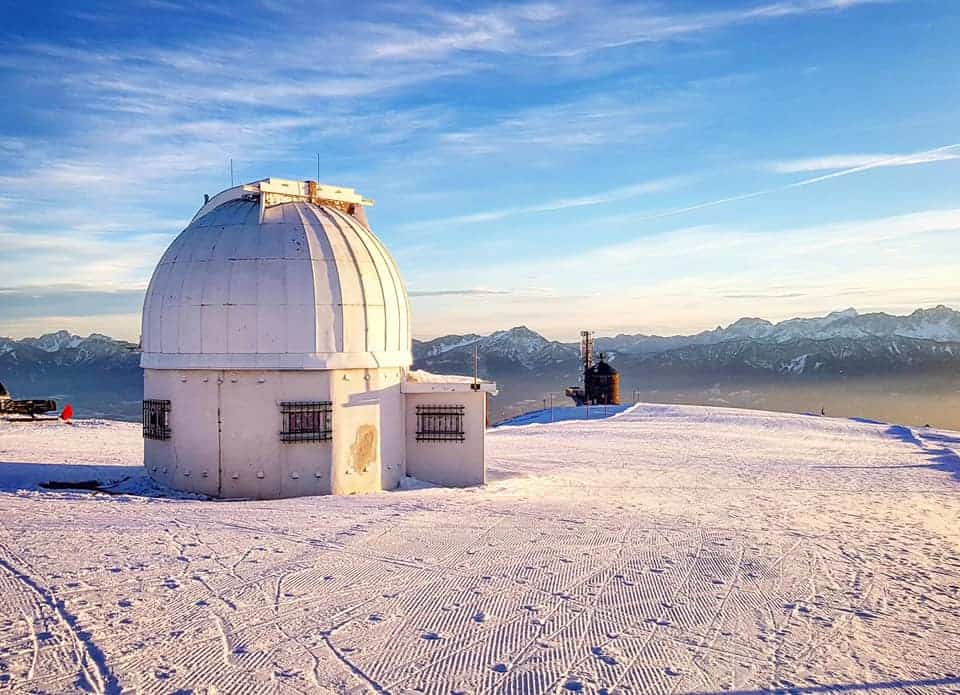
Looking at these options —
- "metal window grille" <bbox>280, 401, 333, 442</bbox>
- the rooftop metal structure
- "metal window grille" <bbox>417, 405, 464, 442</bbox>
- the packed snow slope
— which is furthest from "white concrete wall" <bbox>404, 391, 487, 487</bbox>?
the rooftop metal structure

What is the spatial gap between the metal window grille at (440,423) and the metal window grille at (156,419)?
5.92 metres

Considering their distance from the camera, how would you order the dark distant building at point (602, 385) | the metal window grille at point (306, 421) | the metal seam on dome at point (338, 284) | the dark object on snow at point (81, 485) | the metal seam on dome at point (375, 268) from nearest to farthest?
1. the metal window grille at point (306, 421)
2. the dark object on snow at point (81, 485)
3. the metal seam on dome at point (338, 284)
4. the metal seam on dome at point (375, 268)
5. the dark distant building at point (602, 385)

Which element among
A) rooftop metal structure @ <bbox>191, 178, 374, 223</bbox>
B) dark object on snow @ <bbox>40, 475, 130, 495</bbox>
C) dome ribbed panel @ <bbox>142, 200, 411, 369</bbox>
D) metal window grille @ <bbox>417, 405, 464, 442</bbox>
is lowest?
dark object on snow @ <bbox>40, 475, 130, 495</bbox>

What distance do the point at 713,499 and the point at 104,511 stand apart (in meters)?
12.5

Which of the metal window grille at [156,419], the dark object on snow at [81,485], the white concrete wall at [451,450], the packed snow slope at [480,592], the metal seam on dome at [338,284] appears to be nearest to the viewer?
the packed snow slope at [480,592]

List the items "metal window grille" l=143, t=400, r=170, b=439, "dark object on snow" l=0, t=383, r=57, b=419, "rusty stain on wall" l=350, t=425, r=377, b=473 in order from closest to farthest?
1. "rusty stain on wall" l=350, t=425, r=377, b=473
2. "metal window grille" l=143, t=400, r=170, b=439
3. "dark object on snow" l=0, t=383, r=57, b=419

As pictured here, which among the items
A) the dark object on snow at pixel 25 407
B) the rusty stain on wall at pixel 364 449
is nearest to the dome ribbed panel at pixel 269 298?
the rusty stain on wall at pixel 364 449

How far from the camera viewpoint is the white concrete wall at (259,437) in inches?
650

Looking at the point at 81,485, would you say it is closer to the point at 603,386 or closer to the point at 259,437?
the point at 259,437

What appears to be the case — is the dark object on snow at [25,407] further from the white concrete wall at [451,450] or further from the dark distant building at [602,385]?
the dark distant building at [602,385]

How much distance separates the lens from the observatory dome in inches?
651

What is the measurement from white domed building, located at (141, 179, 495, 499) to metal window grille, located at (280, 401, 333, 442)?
2 cm

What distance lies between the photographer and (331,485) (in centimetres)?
1681

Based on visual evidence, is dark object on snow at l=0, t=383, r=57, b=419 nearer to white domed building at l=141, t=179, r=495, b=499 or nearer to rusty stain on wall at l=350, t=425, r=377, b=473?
white domed building at l=141, t=179, r=495, b=499
